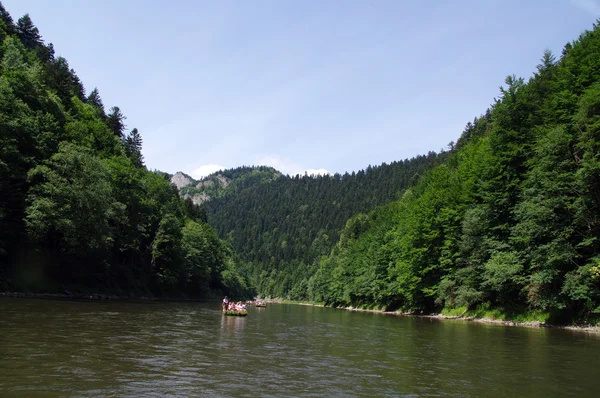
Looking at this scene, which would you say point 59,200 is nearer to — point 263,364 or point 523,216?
point 263,364

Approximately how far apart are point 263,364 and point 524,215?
1378 inches

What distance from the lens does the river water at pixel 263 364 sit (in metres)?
13.8

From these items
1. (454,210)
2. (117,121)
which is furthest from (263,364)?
(117,121)

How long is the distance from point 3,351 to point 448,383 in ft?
54.8

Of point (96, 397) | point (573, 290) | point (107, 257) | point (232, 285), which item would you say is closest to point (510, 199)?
point (573, 290)

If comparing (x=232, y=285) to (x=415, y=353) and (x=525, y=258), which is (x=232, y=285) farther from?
(x=415, y=353)

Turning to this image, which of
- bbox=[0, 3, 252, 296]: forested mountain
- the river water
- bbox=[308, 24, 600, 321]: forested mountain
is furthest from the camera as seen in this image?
bbox=[0, 3, 252, 296]: forested mountain

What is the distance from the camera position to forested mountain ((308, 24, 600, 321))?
125ft

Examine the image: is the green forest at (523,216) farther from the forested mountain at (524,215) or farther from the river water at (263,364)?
the river water at (263,364)

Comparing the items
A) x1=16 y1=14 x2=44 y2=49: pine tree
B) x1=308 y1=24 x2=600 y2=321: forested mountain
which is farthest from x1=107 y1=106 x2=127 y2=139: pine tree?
x1=308 y1=24 x2=600 y2=321: forested mountain

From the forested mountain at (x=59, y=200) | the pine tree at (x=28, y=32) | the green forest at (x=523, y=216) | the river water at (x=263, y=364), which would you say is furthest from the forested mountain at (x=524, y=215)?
the pine tree at (x=28, y=32)

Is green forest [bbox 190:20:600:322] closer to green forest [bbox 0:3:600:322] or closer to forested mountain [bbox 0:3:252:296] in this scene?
green forest [bbox 0:3:600:322]

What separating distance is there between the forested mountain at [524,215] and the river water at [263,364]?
11.0m

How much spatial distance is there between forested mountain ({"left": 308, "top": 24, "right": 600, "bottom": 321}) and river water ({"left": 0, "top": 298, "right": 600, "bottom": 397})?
11.0 m
